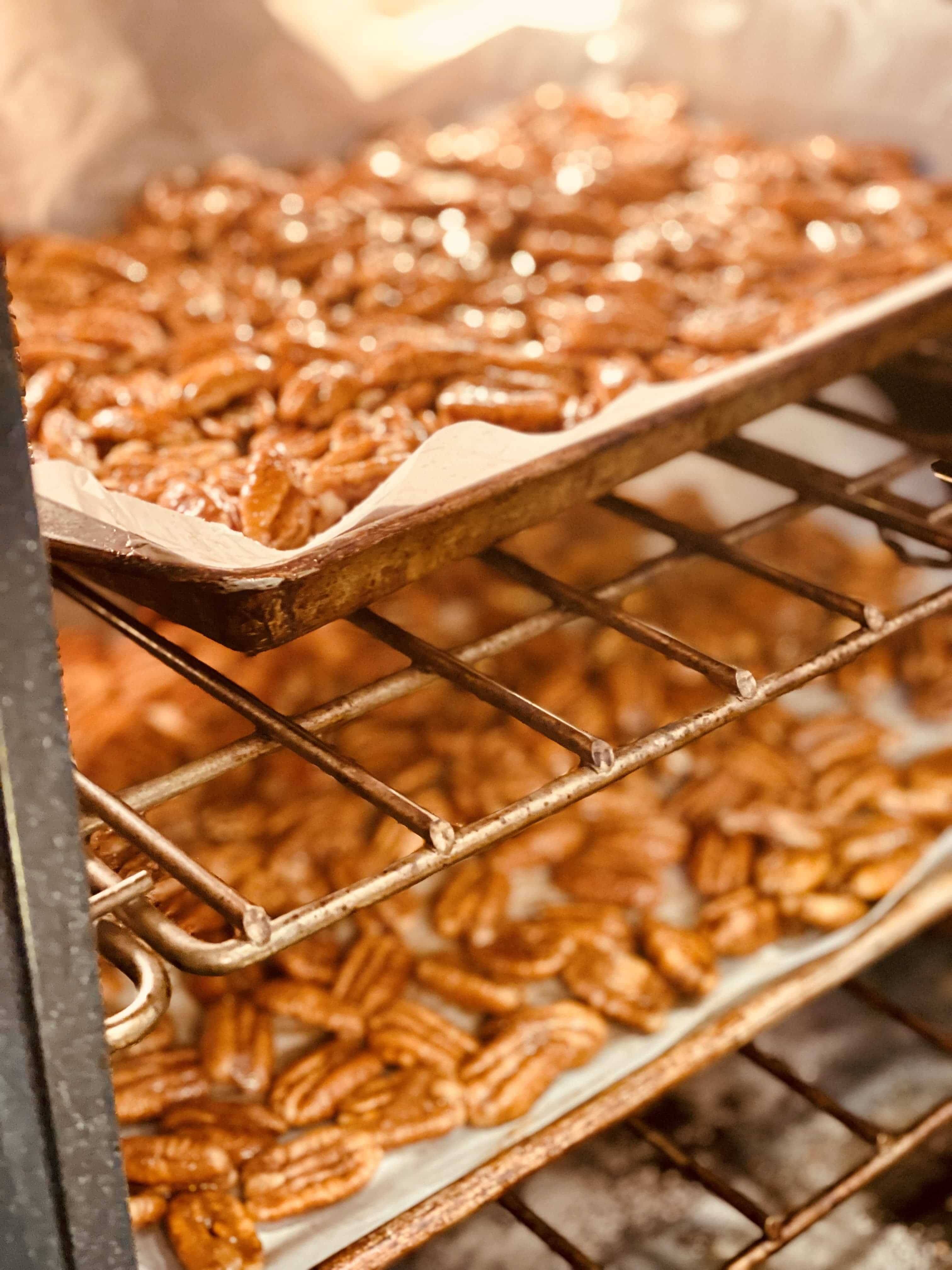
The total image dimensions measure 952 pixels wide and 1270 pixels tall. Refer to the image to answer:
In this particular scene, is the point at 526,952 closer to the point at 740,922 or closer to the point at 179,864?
the point at 740,922

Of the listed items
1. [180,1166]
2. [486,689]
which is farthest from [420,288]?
[180,1166]

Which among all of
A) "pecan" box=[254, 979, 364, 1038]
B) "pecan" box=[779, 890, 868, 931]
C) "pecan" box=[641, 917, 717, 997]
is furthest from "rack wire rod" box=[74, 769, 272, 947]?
"pecan" box=[779, 890, 868, 931]

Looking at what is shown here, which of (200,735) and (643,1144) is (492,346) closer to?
(200,735)

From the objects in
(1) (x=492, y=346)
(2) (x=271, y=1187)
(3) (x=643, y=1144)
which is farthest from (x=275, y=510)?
(3) (x=643, y=1144)

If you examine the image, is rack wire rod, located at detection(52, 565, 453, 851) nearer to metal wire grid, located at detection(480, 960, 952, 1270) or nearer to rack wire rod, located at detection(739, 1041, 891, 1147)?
metal wire grid, located at detection(480, 960, 952, 1270)

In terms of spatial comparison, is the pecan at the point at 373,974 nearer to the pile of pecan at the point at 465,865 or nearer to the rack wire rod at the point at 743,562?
the pile of pecan at the point at 465,865

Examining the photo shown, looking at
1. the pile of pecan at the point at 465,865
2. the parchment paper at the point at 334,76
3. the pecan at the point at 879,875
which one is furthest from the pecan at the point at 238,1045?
the parchment paper at the point at 334,76

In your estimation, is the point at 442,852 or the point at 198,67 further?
the point at 198,67
